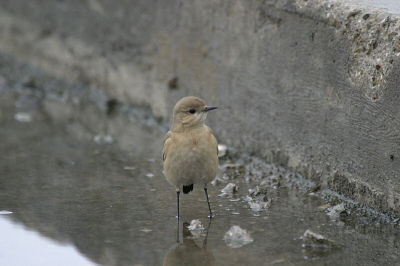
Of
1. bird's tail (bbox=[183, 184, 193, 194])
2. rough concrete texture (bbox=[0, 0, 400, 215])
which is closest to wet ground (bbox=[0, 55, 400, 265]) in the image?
bird's tail (bbox=[183, 184, 193, 194])

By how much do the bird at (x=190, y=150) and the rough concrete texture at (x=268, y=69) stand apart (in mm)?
1078

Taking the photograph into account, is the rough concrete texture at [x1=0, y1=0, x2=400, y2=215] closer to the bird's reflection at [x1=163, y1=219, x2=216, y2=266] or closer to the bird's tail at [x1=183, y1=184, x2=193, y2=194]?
the bird's tail at [x1=183, y1=184, x2=193, y2=194]

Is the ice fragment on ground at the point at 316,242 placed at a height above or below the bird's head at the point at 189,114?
below

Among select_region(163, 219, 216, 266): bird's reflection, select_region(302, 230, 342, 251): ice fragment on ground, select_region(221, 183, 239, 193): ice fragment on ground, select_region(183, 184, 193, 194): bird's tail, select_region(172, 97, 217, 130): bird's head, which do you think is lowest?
select_region(163, 219, 216, 266): bird's reflection

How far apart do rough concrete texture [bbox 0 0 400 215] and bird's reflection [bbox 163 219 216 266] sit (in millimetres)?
1499

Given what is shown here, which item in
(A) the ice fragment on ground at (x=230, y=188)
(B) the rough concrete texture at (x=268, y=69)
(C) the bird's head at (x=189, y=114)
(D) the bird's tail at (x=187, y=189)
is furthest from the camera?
(A) the ice fragment on ground at (x=230, y=188)

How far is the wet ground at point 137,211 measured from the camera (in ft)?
12.7

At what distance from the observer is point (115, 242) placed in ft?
13.4

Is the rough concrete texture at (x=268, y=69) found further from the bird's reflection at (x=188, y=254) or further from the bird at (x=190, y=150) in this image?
the bird's reflection at (x=188, y=254)

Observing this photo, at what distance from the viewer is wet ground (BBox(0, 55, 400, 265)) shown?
12.7ft

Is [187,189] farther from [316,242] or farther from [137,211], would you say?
[316,242]

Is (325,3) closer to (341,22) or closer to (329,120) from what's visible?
(341,22)

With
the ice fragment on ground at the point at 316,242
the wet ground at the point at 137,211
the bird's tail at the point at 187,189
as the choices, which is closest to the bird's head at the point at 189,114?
the bird's tail at the point at 187,189

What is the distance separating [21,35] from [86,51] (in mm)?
1495
